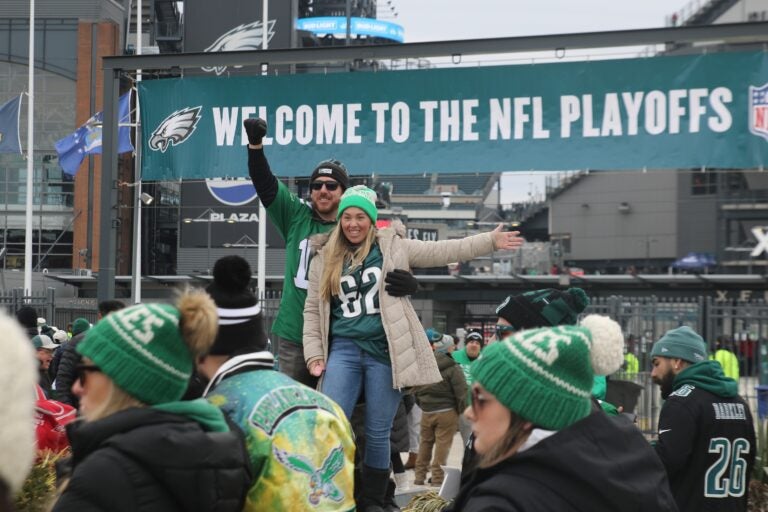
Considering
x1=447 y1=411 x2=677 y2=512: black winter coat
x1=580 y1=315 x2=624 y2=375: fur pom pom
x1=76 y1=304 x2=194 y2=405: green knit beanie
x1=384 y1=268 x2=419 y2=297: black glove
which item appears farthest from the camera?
x1=384 y1=268 x2=419 y2=297: black glove

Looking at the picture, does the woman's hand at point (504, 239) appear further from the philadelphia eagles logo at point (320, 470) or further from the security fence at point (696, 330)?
the security fence at point (696, 330)

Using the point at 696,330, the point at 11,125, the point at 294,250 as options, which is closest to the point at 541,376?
the point at 294,250

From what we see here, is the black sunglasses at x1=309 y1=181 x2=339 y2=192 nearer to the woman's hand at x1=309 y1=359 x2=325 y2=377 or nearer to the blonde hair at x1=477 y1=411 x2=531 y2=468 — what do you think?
the woman's hand at x1=309 y1=359 x2=325 y2=377

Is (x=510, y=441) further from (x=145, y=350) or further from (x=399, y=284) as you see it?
(x=399, y=284)

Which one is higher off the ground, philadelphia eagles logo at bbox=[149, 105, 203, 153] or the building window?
the building window

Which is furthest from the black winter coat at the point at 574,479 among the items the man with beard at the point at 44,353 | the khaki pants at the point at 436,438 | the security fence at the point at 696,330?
the security fence at the point at 696,330

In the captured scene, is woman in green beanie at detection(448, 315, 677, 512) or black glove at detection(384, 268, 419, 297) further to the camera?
black glove at detection(384, 268, 419, 297)

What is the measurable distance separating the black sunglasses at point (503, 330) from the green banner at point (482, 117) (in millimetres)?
5393


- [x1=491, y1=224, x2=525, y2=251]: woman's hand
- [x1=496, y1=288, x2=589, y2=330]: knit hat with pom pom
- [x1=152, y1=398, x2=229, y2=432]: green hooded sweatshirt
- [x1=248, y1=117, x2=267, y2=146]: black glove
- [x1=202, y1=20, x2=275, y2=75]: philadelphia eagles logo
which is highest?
[x1=202, y1=20, x2=275, y2=75]: philadelphia eagles logo

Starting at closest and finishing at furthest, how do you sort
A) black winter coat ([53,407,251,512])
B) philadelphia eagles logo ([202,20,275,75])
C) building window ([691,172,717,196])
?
1. black winter coat ([53,407,251,512])
2. building window ([691,172,717,196])
3. philadelphia eagles logo ([202,20,275,75])

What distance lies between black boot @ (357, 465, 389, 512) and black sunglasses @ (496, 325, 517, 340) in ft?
4.12

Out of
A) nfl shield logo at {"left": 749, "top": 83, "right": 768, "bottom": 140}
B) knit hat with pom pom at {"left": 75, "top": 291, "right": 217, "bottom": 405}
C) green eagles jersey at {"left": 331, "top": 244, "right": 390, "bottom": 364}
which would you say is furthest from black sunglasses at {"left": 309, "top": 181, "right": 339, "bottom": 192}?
nfl shield logo at {"left": 749, "top": 83, "right": 768, "bottom": 140}

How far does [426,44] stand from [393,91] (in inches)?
20.7

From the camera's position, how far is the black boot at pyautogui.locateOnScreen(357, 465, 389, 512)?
18.3ft
